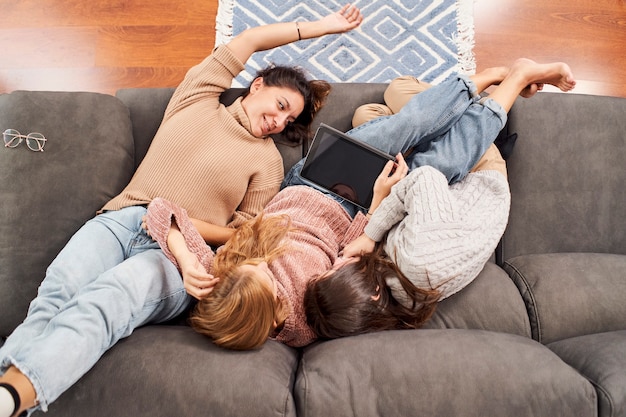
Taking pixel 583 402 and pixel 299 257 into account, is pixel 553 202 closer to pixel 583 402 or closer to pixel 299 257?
pixel 583 402

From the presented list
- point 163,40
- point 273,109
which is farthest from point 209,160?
point 163,40

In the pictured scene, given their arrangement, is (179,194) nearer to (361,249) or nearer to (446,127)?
(361,249)

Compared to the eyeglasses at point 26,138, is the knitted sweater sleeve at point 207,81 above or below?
above

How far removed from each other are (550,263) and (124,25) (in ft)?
5.92

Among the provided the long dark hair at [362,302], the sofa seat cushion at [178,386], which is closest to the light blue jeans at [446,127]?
the long dark hair at [362,302]

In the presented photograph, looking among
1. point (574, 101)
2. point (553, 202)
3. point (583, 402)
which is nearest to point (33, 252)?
point (583, 402)

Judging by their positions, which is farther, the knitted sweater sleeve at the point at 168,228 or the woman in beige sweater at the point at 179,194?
the knitted sweater sleeve at the point at 168,228

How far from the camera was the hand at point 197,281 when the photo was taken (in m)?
1.06

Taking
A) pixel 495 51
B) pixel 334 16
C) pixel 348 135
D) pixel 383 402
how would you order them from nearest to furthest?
pixel 383 402, pixel 348 135, pixel 334 16, pixel 495 51

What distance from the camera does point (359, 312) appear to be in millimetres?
1062

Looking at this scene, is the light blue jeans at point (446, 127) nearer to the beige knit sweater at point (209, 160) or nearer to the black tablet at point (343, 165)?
the black tablet at point (343, 165)

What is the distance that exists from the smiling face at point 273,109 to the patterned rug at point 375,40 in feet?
1.38

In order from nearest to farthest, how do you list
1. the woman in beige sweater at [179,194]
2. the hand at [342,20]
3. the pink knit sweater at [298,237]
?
the woman in beige sweater at [179,194]
the pink knit sweater at [298,237]
the hand at [342,20]

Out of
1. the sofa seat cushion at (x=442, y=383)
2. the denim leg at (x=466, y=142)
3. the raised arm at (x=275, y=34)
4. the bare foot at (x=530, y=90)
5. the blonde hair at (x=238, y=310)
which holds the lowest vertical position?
the sofa seat cushion at (x=442, y=383)
